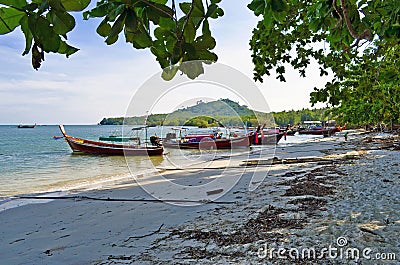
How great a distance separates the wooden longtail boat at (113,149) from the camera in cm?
2288

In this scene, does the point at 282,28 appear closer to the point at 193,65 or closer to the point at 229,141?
the point at 193,65

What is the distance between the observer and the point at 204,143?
25.9 metres

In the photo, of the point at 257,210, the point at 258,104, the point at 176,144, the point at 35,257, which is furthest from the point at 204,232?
the point at 176,144

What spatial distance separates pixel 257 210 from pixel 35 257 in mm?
3392

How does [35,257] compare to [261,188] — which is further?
[261,188]

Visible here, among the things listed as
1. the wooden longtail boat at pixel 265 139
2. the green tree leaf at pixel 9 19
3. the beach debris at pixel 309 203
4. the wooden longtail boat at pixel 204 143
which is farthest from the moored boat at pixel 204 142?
the green tree leaf at pixel 9 19

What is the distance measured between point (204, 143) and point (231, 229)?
21.7 metres

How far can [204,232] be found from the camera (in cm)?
420

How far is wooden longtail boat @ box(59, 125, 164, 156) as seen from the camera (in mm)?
22875

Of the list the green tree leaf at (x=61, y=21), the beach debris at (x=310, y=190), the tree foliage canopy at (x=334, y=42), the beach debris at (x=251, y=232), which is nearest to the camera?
the green tree leaf at (x=61, y=21)

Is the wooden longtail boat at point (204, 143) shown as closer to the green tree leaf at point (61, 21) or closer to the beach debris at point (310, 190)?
the beach debris at point (310, 190)

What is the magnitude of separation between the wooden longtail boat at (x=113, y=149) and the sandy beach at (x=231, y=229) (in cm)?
1549

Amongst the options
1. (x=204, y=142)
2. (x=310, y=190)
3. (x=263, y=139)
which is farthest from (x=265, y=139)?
(x=310, y=190)

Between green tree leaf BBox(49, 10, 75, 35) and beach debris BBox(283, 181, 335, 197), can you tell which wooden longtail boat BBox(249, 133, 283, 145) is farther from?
green tree leaf BBox(49, 10, 75, 35)
